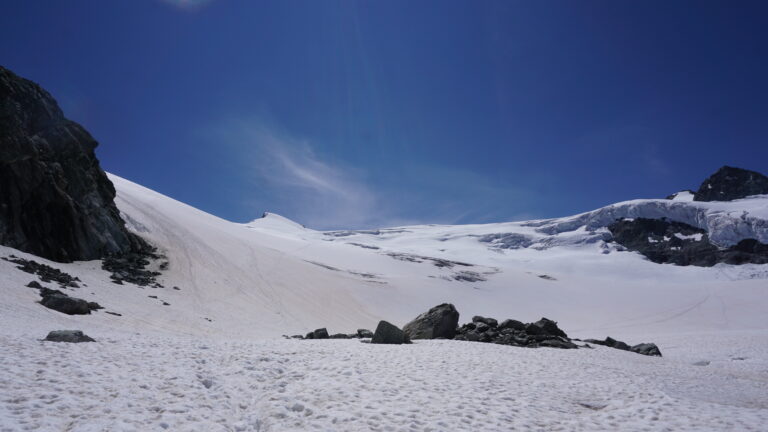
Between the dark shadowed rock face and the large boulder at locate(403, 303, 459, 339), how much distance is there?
26162 mm

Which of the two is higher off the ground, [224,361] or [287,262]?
[287,262]

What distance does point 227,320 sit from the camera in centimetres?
2736

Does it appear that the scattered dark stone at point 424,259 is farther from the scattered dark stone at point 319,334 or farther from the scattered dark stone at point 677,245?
the scattered dark stone at point 677,245

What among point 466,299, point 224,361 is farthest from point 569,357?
point 466,299

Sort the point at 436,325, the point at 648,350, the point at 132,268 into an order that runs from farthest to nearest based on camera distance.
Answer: the point at 132,268 → the point at 648,350 → the point at 436,325

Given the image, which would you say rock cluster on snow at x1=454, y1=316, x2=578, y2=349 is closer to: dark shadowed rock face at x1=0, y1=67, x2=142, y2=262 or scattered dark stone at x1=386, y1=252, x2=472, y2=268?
dark shadowed rock face at x1=0, y1=67, x2=142, y2=262

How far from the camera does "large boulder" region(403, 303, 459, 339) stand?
22.7 metres

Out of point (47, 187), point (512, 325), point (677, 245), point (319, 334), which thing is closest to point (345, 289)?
point (319, 334)

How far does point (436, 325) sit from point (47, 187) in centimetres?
3124

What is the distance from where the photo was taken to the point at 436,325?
899 inches

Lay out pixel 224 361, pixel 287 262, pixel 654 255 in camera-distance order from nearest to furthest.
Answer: pixel 224 361 → pixel 287 262 → pixel 654 255

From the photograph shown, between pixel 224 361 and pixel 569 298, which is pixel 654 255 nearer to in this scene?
pixel 569 298

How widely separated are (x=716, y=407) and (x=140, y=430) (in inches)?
469

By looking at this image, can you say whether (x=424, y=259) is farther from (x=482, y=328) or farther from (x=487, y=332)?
(x=487, y=332)
